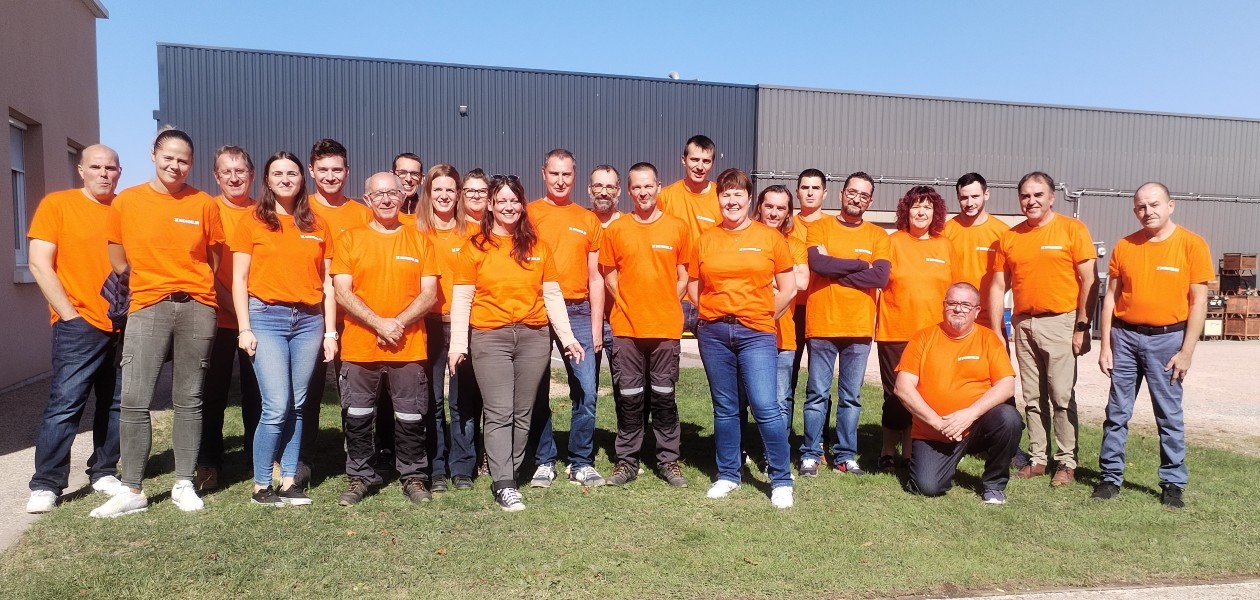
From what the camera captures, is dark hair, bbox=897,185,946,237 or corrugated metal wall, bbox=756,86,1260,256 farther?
corrugated metal wall, bbox=756,86,1260,256

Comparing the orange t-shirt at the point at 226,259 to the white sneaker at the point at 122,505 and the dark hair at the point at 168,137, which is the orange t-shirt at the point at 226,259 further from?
the white sneaker at the point at 122,505

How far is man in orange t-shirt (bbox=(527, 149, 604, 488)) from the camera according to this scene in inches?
199

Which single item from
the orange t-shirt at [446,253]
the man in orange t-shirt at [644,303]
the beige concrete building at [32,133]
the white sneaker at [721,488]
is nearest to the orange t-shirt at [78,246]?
the orange t-shirt at [446,253]

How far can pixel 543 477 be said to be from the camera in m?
5.20

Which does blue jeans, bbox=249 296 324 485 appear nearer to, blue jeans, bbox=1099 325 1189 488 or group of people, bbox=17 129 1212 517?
group of people, bbox=17 129 1212 517

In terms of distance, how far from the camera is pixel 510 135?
59.2ft

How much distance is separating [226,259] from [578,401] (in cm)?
229

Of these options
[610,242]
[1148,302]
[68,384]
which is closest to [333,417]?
[68,384]

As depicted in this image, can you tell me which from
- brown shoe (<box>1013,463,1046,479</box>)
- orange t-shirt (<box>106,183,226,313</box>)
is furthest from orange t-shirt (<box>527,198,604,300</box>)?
brown shoe (<box>1013,463,1046,479</box>)

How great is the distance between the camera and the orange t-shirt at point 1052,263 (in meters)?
5.36

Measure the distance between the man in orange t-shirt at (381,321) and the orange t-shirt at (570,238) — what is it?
2.52 feet

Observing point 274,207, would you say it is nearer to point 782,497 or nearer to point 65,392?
point 65,392

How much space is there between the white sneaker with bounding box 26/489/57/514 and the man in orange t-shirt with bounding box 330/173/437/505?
1.56 metres

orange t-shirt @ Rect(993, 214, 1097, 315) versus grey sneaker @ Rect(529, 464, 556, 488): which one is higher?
orange t-shirt @ Rect(993, 214, 1097, 315)
